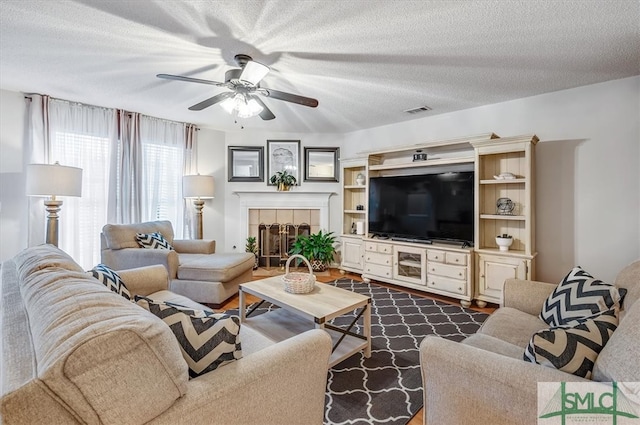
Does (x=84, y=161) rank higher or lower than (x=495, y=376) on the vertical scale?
higher

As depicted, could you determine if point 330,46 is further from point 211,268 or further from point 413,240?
point 413,240

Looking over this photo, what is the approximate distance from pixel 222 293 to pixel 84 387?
2.65m

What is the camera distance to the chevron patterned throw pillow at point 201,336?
1046mm

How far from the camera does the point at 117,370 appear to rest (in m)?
0.74

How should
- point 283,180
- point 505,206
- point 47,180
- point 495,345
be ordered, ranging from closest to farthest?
point 495,345 < point 47,180 < point 505,206 < point 283,180

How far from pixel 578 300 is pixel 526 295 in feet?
1.54

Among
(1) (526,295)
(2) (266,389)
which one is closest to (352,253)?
(1) (526,295)

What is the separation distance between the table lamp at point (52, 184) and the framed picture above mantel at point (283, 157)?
2.62m

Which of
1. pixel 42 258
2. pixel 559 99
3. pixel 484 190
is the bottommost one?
pixel 42 258

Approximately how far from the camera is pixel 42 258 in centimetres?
148

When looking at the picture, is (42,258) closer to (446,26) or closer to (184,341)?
(184,341)

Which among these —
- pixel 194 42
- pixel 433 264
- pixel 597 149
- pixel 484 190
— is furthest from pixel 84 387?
pixel 597 149

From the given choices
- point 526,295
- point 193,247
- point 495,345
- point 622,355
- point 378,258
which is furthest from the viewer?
point 378,258

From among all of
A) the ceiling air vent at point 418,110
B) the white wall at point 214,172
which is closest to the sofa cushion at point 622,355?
the ceiling air vent at point 418,110
